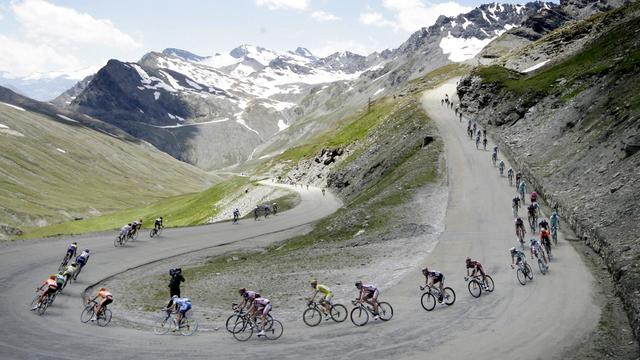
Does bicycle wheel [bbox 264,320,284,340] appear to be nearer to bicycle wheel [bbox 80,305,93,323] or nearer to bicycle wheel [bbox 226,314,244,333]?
bicycle wheel [bbox 226,314,244,333]

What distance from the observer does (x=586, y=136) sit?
50812 mm

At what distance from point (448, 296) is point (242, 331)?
409 inches

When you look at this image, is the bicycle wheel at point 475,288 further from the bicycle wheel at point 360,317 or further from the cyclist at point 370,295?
the bicycle wheel at point 360,317

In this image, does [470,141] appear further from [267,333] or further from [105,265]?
[267,333]

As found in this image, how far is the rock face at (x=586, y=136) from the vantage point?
30375mm

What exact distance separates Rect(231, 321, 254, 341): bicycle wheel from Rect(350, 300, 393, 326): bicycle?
4.81 m

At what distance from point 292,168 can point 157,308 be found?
97.3 m

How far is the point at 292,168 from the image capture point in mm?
127875

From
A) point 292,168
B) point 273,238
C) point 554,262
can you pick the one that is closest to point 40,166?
point 292,168

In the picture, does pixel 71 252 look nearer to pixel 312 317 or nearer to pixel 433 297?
pixel 312 317

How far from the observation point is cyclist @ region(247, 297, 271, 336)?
23.4 metres

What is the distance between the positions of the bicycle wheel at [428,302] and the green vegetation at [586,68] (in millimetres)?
45755

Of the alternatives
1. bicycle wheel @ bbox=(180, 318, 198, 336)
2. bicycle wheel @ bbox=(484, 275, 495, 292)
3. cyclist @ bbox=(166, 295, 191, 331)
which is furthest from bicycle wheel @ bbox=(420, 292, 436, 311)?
cyclist @ bbox=(166, 295, 191, 331)

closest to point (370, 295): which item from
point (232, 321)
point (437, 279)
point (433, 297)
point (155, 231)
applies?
point (433, 297)
